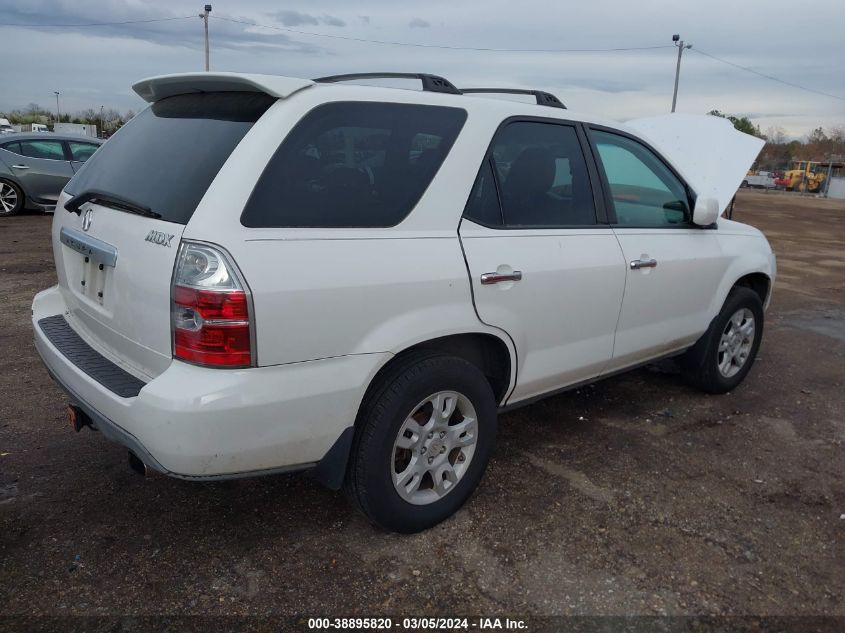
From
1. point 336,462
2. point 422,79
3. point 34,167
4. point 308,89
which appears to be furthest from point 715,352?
point 34,167

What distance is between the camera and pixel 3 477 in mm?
3348

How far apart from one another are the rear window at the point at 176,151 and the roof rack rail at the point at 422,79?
0.54 metres

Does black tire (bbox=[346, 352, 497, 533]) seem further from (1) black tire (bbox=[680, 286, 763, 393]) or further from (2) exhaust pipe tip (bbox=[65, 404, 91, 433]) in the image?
(1) black tire (bbox=[680, 286, 763, 393])

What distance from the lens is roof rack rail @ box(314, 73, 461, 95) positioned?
3.04 meters

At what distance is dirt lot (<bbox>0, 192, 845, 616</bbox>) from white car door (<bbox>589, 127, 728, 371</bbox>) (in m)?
0.60

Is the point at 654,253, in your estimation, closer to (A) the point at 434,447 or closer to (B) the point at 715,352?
(B) the point at 715,352

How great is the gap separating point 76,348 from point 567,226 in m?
2.25

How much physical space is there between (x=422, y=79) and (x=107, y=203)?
4.63ft

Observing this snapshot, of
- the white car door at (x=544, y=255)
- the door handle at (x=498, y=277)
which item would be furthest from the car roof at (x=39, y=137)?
the door handle at (x=498, y=277)

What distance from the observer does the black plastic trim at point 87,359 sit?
253 centimetres

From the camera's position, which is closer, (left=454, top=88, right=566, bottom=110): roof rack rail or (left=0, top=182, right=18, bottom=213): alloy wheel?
(left=454, top=88, right=566, bottom=110): roof rack rail

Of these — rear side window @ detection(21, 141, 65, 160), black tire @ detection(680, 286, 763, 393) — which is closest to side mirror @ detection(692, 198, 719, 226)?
black tire @ detection(680, 286, 763, 393)

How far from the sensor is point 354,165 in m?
2.65

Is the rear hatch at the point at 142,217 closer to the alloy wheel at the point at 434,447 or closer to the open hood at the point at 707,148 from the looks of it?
the alloy wheel at the point at 434,447
